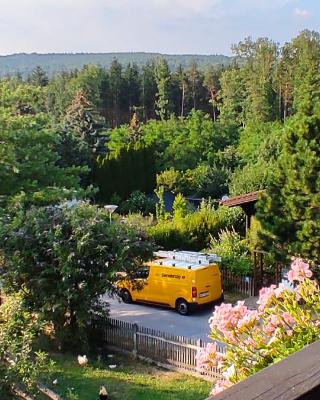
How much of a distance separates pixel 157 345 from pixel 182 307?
12.1ft

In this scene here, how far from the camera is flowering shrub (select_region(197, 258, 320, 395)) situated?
2.89 meters

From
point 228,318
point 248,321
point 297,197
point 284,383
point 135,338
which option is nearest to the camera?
point 284,383

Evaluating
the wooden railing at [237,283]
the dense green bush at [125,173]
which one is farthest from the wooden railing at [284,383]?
the dense green bush at [125,173]

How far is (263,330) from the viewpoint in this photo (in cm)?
306

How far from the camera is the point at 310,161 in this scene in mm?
15445

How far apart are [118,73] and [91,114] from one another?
27.6 metres

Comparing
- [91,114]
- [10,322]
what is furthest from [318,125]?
[91,114]

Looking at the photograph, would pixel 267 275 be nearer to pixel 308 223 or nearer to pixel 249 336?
pixel 308 223

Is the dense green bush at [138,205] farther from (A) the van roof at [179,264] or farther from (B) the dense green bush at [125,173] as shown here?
(A) the van roof at [179,264]

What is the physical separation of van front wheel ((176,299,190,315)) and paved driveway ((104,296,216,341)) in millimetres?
124

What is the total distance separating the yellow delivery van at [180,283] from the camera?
16.4m

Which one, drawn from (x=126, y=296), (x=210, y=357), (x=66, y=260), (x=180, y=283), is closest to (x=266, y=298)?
(x=210, y=357)

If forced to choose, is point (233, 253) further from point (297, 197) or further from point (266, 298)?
point (266, 298)

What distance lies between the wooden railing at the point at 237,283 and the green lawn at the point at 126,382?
652cm
